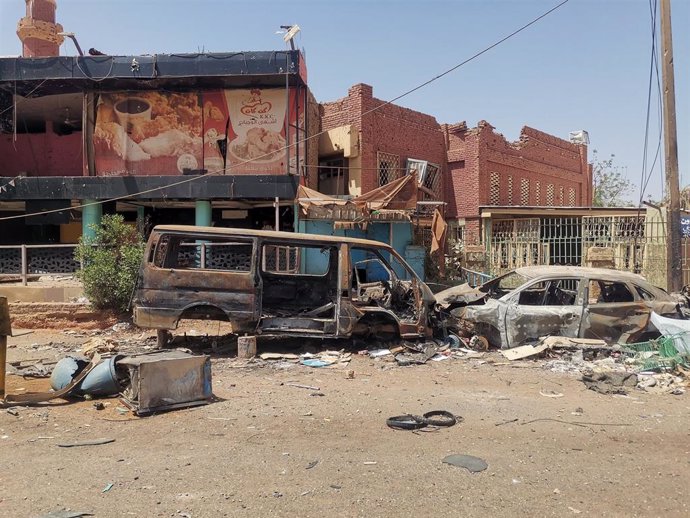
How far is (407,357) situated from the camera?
7.80 meters

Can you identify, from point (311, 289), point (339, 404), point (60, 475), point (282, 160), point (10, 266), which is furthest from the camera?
point (282, 160)

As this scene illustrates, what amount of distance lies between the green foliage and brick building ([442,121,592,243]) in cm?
1263

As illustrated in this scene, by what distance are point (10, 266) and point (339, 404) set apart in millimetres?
9582

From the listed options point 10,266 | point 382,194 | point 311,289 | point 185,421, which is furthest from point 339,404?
Answer: point 10,266

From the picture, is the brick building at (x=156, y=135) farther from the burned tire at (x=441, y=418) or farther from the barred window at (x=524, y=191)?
the barred window at (x=524, y=191)

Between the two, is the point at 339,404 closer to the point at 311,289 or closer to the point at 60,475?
the point at 60,475

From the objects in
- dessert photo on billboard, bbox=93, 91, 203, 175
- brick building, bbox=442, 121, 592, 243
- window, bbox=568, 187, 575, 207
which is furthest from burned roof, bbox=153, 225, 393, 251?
window, bbox=568, 187, 575, 207

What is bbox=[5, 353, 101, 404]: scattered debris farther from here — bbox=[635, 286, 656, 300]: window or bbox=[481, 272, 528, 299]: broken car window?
bbox=[635, 286, 656, 300]: window

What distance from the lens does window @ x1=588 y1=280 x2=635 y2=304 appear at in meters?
8.07

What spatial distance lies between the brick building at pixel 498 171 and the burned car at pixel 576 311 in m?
10.9

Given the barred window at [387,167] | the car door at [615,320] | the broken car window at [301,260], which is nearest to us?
the car door at [615,320]

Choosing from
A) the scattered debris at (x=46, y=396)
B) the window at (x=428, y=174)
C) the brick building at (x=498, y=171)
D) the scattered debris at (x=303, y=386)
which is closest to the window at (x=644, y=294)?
the scattered debris at (x=303, y=386)

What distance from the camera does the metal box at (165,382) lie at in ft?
16.8

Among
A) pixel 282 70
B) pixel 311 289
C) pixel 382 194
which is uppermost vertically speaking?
pixel 282 70
